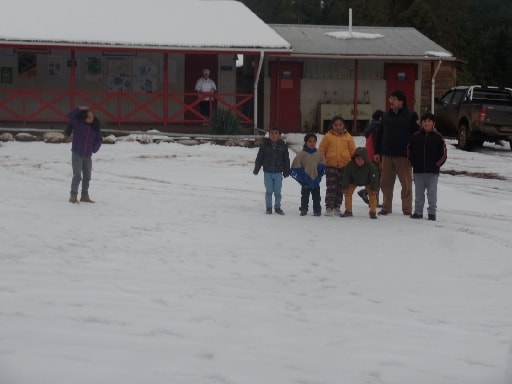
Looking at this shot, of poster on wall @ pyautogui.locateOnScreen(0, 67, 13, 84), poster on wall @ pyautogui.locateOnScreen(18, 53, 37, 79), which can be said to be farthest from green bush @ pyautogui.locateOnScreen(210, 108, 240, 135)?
poster on wall @ pyautogui.locateOnScreen(0, 67, 13, 84)

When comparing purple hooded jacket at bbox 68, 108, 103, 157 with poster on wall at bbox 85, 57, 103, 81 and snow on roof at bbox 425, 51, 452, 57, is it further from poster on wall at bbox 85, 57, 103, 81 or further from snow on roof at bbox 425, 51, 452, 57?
snow on roof at bbox 425, 51, 452, 57

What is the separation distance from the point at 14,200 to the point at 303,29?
17.7 meters

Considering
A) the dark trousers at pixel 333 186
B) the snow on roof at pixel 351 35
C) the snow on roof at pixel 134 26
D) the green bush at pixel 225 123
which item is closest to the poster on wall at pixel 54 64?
the snow on roof at pixel 134 26

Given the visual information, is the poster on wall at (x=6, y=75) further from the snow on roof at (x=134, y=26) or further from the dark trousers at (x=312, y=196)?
the dark trousers at (x=312, y=196)

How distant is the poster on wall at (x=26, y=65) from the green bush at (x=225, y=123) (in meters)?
5.67

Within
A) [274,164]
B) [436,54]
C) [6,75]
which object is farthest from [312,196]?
[6,75]

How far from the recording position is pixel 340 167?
449 inches

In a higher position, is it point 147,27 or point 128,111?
point 147,27

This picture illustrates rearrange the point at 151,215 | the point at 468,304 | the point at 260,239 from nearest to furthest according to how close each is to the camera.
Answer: the point at 468,304 → the point at 260,239 → the point at 151,215

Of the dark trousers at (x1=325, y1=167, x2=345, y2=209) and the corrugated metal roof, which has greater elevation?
the corrugated metal roof

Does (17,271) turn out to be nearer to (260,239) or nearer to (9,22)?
(260,239)

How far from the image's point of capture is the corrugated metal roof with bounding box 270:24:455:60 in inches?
955

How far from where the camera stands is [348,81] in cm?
2562

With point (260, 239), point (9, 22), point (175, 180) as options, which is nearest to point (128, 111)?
point (9, 22)
